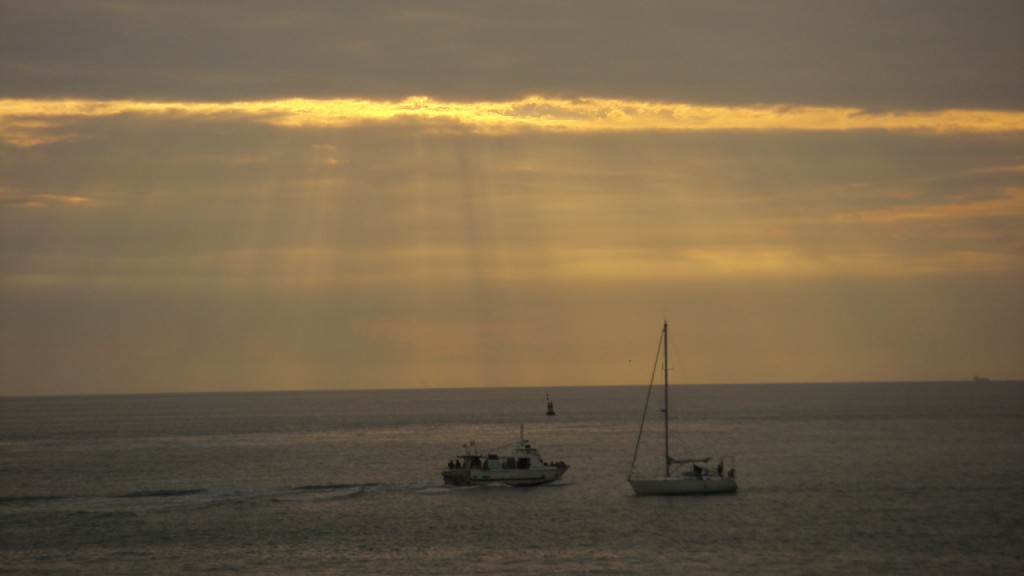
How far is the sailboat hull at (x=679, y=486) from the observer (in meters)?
95.3

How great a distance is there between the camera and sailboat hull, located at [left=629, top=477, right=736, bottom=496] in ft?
313

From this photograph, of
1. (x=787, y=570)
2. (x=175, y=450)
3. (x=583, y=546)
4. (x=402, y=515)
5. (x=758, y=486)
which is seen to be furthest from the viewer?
(x=175, y=450)

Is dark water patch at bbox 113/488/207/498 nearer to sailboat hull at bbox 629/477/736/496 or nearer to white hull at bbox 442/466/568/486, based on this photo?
white hull at bbox 442/466/568/486

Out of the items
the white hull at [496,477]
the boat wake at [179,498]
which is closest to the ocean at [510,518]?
the boat wake at [179,498]

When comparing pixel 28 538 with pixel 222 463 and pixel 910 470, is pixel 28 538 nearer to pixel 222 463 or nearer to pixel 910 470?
pixel 222 463

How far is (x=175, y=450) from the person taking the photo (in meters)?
164

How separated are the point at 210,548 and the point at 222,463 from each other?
218 feet

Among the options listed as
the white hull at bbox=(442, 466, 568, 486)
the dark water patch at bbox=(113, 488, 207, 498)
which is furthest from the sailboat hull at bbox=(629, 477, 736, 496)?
the dark water patch at bbox=(113, 488, 207, 498)

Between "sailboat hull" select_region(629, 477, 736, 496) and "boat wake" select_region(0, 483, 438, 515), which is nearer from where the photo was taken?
"boat wake" select_region(0, 483, 438, 515)

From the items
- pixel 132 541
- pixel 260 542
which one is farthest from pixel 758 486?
pixel 132 541

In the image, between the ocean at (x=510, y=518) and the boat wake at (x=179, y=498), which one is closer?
the ocean at (x=510, y=518)

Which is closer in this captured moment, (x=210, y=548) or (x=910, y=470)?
(x=210, y=548)

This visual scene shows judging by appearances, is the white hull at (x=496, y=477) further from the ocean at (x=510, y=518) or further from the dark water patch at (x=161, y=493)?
the dark water patch at (x=161, y=493)

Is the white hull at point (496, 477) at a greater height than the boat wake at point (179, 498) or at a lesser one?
greater
